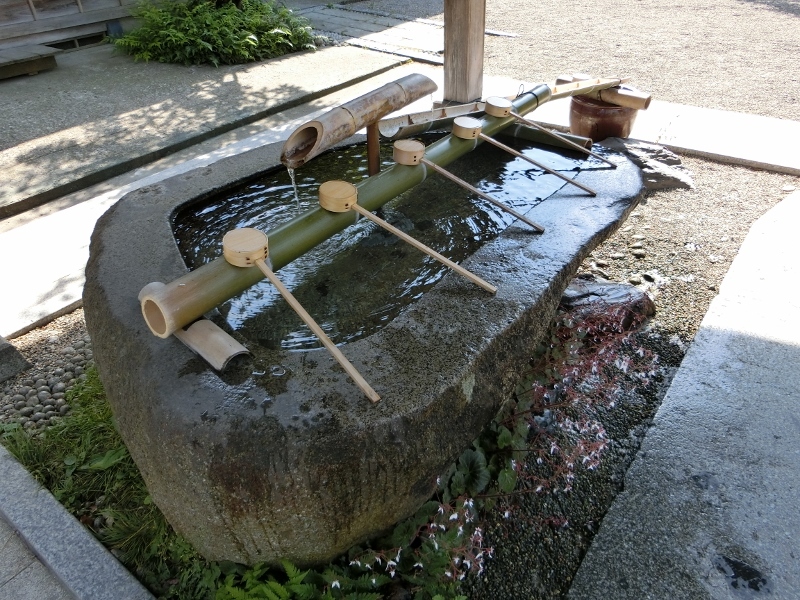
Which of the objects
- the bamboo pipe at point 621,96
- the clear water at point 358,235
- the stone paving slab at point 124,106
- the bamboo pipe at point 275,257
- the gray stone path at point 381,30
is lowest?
the stone paving slab at point 124,106

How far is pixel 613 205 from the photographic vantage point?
2787 mm

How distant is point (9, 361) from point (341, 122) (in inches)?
87.5

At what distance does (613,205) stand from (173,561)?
2.49 m

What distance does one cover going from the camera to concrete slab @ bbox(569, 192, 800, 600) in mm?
1967

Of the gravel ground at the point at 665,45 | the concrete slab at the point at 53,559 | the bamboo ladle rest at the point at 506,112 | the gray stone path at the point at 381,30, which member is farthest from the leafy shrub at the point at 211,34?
the concrete slab at the point at 53,559

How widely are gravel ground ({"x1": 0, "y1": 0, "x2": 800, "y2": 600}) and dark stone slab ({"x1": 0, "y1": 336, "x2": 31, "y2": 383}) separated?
54mm

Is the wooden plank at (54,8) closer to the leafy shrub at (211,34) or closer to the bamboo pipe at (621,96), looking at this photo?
the leafy shrub at (211,34)

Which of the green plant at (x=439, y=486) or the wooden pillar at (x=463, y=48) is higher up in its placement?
the wooden pillar at (x=463, y=48)

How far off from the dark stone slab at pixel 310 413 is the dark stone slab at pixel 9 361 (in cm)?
112

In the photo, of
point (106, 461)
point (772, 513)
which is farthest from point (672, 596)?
Result: point (106, 461)

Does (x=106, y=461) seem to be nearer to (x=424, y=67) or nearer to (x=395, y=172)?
(x=395, y=172)

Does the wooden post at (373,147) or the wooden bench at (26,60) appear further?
the wooden bench at (26,60)

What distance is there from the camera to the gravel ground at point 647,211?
2168 millimetres

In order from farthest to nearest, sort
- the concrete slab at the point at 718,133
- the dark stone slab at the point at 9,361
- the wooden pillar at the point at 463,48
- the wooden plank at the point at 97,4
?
the wooden plank at the point at 97,4
the wooden pillar at the point at 463,48
the concrete slab at the point at 718,133
the dark stone slab at the point at 9,361
